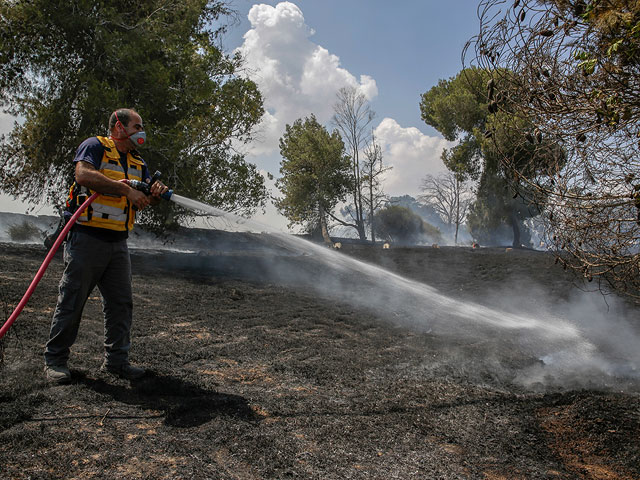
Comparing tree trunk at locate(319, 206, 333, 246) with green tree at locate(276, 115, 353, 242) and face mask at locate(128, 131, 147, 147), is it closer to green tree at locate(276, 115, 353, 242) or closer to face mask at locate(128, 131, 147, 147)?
green tree at locate(276, 115, 353, 242)

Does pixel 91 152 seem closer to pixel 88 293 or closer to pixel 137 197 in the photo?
pixel 137 197

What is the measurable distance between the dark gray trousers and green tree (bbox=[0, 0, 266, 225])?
8201 millimetres

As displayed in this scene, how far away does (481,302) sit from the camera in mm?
9820

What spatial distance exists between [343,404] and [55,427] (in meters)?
1.96

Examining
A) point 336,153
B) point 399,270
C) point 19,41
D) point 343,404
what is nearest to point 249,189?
point 399,270

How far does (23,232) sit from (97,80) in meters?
9.98

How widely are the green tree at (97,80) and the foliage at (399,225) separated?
27682mm

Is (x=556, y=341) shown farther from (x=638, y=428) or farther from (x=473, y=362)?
(x=638, y=428)

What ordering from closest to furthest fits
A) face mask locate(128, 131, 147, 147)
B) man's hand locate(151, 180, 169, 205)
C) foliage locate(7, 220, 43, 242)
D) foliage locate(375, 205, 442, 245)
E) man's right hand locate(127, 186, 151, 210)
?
man's right hand locate(127, 186, 151, 210) → man's hand locate(151, 180, 169, 205) → face mask locate(128, 131, 147, 147) → foliage locate(7, 220, 43, 242) → foliage locate(375, 205, 442, 245)

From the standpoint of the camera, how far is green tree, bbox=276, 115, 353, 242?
30.1m

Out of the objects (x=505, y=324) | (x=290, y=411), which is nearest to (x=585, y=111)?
(x=290, y=411)

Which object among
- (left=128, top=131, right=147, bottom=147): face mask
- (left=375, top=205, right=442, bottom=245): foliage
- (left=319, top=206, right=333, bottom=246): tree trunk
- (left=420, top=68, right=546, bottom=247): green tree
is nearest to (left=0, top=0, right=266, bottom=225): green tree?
(left=128, top=131, right=147, bottom=147): face mask

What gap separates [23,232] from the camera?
17.4 metres

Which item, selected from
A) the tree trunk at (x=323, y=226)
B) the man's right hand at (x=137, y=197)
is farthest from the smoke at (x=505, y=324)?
the tree trunk at (x=323, y=226)
